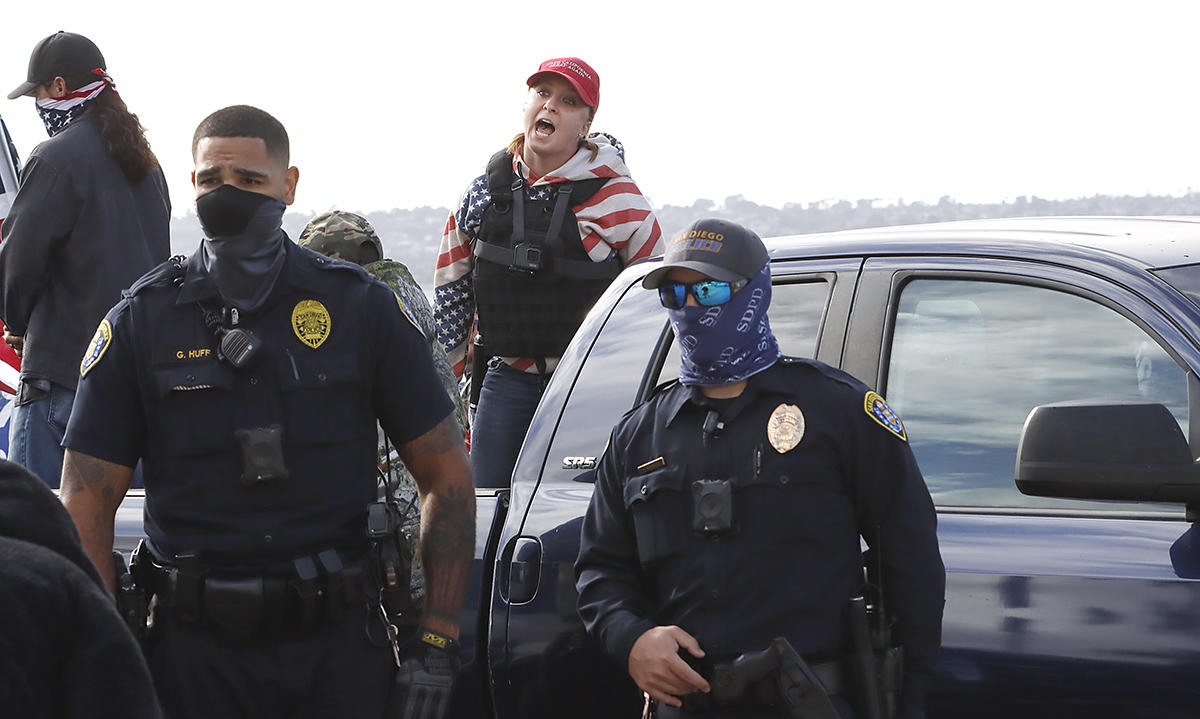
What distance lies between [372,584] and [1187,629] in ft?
5.09

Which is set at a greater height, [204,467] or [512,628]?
[204,467]

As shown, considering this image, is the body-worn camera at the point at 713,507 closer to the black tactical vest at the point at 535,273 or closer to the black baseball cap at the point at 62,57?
the black tactical vest at the point at 535,273

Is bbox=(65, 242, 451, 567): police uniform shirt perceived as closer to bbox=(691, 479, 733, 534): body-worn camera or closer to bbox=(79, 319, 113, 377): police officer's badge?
bbox=(79, 319, 113, 377): police officer's badge

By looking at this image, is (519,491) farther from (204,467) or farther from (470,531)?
(204,467)

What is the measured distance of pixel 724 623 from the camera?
9.12 ft

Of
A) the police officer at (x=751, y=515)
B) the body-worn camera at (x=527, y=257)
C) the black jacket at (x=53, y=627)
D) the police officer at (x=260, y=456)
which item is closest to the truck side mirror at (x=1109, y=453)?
the police officer at (x=751, y=515)

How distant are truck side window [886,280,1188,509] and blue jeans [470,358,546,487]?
1637mm

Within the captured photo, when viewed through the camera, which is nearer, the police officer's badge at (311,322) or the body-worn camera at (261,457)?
the body-worn camera at (261,457)

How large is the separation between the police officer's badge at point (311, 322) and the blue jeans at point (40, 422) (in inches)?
88.6

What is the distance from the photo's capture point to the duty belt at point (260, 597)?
295 cm

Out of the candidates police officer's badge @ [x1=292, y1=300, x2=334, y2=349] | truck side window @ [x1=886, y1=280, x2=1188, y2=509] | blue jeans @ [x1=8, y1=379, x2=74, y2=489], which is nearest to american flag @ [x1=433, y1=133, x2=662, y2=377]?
blue jeans @ [x1=8, y1=379, x2=74, y2=489]

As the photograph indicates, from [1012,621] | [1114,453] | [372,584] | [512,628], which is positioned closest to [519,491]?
[512,628]

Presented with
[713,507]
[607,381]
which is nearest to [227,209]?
[607,381]

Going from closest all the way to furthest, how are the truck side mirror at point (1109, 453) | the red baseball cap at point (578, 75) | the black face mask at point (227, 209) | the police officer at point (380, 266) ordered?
the truck side mirror at point (1109, 453)
the black face mask at point (227, 209)
the police officer at point (380, 266)
the red baseball cap at point (578, 75)
